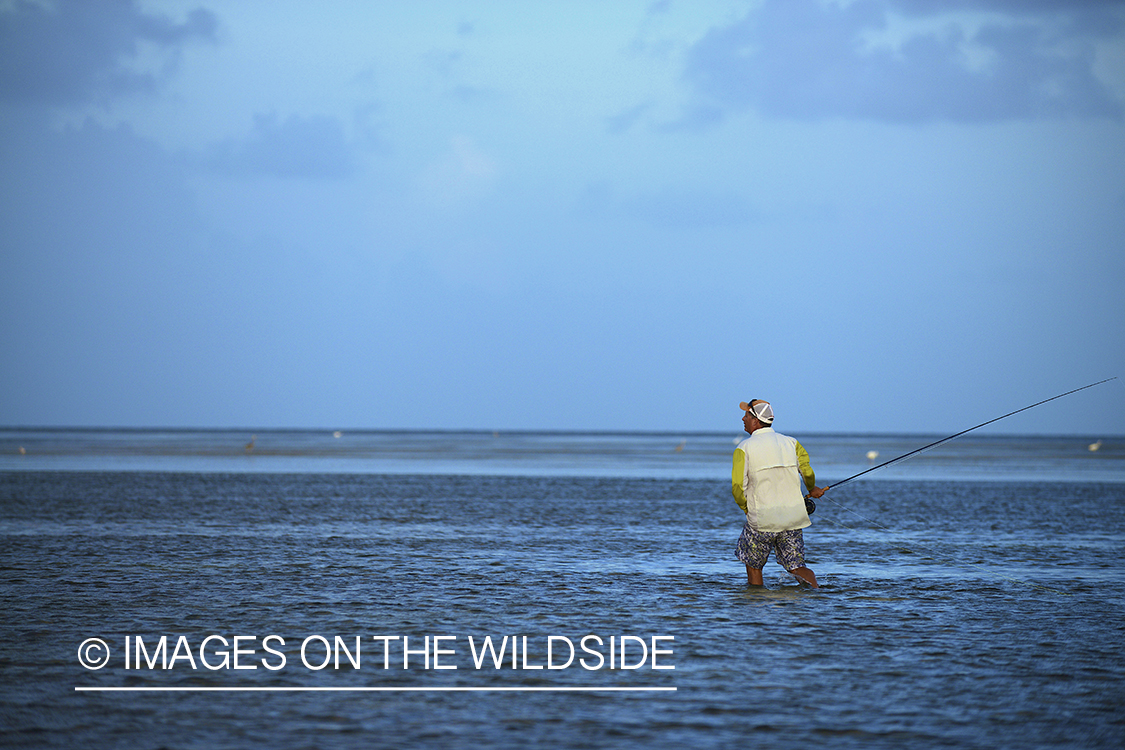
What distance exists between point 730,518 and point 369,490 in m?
11.0

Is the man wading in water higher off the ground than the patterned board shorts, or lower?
higher

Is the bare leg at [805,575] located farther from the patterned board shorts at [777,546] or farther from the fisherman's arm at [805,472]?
the fisherman's arm at [805,472]

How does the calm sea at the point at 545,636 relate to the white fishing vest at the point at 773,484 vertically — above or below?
below

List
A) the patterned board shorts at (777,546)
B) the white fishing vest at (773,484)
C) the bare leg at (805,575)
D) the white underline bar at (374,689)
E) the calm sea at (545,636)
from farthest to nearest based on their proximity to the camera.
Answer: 1. the bare leg at (805,575)
2. the patterned board shorts at (777,546)
3. the white fishing vest at (773,484)
4. the white underline bar at (374,689)
5. the calm sea at (545,636)

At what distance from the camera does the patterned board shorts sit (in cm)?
1087

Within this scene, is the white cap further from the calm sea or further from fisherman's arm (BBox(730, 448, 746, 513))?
the calm sea

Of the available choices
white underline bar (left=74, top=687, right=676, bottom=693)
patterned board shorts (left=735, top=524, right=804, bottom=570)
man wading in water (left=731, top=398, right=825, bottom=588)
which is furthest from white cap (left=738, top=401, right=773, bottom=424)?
white underline bar (left=74, top=687, right=676, bottom=693)

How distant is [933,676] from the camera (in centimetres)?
735

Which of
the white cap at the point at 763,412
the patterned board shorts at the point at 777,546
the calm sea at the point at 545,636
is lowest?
the calm sea at the point at 545,636

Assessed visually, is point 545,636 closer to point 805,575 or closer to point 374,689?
point 374,689

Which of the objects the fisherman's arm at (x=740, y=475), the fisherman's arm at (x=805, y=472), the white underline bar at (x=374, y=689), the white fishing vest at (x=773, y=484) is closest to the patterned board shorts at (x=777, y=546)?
the white fishing vest at (x=773, y=484)

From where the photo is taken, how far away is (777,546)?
433 inches

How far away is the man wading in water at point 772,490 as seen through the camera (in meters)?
10.7

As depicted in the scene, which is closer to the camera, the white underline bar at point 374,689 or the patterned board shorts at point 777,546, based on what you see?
the white underline bar at point 374,689
